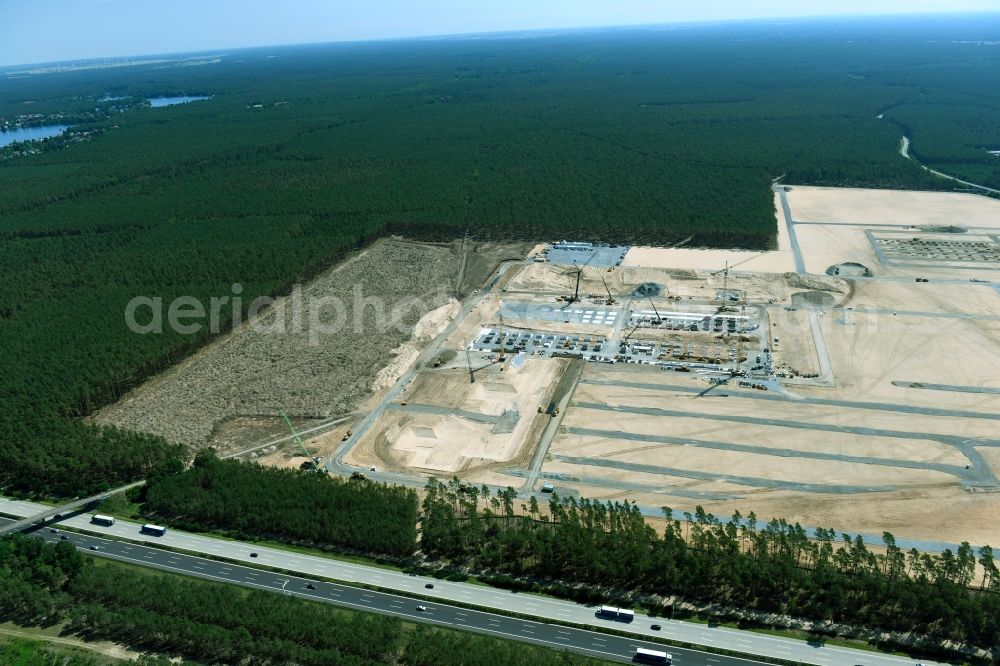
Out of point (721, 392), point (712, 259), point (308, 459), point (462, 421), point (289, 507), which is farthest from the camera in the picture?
point (712, 259)

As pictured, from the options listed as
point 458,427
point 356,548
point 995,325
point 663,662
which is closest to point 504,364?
point 458,427

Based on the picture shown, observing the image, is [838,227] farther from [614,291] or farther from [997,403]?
[997,403]

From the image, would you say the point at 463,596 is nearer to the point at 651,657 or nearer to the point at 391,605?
the point at 391,605

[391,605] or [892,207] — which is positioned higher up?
[892,207]

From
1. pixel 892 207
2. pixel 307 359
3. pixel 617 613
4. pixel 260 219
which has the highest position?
pixel 260 219

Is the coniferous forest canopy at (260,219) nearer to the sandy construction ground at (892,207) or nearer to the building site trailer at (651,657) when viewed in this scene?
the sandy construction ground at (892,207)

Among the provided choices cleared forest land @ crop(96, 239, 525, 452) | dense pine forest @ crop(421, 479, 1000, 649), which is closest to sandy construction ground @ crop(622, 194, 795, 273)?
cleared forest land @ crop(96, 239, 525, 452)

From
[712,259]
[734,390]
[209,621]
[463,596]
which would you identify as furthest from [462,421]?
[712,259]
